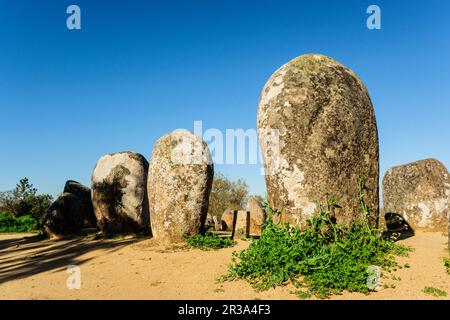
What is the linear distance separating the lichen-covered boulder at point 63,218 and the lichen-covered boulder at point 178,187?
598cm

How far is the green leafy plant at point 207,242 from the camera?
35.7ft

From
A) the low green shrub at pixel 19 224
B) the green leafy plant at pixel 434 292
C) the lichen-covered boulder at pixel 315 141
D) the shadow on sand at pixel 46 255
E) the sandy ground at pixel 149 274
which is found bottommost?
the low green shrub at pixel 19 224

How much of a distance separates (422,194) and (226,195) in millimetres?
20735

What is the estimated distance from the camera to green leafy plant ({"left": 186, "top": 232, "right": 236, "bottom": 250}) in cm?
1088

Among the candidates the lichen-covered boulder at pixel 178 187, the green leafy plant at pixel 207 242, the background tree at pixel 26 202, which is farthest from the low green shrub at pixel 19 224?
the green leafy plant at pixel 207 242

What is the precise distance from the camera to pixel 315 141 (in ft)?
24.7

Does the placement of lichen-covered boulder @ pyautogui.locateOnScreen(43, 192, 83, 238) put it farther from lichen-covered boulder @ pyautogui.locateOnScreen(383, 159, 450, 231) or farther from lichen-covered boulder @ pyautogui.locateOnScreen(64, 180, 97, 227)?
lichen-covered boulder @ pyautogui.locateOnScreen(383, 159, 450, 231)

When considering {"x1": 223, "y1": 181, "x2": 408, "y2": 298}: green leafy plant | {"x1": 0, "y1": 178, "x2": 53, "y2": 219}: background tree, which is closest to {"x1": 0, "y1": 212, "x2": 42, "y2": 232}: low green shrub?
{"x1": 0, "y1": 178, "x2": 53, "y2": 219}: background tree

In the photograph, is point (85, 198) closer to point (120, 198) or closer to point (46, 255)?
point (120, 198)

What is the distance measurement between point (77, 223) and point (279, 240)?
11862mm

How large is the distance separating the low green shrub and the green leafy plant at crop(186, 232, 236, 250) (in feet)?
50.4

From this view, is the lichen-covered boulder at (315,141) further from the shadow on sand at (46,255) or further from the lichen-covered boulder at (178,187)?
the shadow on sand at (46,255)

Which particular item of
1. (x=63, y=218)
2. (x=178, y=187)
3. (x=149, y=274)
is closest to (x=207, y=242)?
(x=178, y=187)
